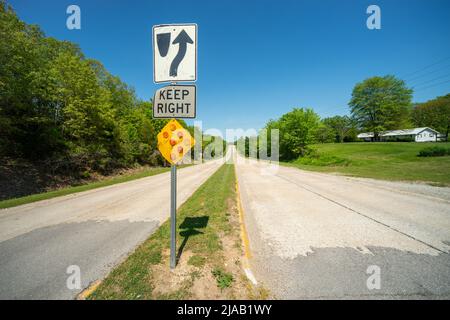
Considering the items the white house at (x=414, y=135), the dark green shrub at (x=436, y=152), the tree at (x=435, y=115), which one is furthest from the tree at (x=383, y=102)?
the dark green shrub at (x=436, y=152)

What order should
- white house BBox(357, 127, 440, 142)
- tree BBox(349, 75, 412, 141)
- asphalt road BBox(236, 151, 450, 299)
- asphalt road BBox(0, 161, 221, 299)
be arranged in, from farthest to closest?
white house BBox(357, 127, 440, 142), tree BBox(349, 75, 412, 141), asphalt road BBox(0, 161, 221, 299), asphalt road BBox(236, 151, 450, 299)

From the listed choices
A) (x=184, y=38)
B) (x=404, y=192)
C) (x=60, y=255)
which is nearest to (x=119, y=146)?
(x=60, y=255)

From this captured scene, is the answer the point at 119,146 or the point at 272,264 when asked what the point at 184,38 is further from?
the point at 119,146

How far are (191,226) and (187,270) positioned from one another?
2.02m

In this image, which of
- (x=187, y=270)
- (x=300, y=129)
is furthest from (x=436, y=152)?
(x=187, y=270)

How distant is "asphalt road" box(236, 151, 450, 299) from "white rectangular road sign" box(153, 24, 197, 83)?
3836 mm

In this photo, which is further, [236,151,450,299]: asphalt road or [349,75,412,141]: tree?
[349,75,412,141]: tree

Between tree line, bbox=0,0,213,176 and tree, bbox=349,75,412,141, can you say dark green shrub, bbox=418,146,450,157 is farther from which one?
tree line, bbox=0,0,213,176

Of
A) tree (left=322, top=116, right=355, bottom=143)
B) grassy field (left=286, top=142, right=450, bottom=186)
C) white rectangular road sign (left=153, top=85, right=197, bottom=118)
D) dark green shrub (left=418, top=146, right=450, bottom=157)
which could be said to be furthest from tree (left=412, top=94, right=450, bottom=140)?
white rectangular road sign (left=153, top=85, right=197, bottom=118)

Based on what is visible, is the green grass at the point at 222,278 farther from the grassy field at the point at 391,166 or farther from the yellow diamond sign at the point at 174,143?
the grassy field at the point at 391,166

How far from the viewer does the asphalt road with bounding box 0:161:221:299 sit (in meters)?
3.14

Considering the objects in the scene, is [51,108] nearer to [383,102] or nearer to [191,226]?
[191,226]

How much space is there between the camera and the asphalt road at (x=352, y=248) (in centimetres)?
289
